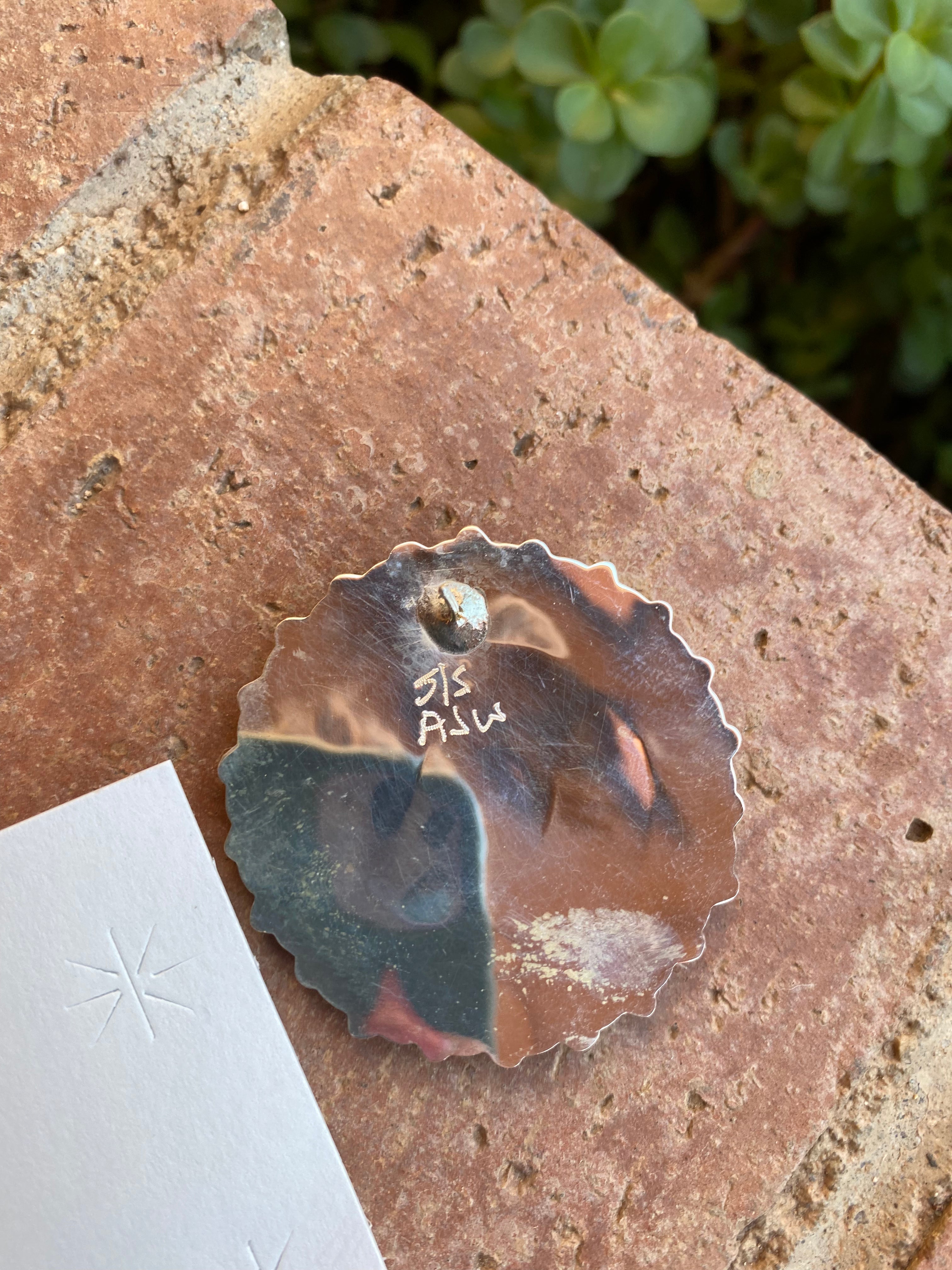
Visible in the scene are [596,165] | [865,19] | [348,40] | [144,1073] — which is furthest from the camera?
[348,40]

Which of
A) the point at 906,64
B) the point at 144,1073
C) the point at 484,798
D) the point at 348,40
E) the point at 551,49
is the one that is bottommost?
the point at 144,1073

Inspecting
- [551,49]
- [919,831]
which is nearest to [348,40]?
[551,49]

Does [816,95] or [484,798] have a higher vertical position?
[816,95]

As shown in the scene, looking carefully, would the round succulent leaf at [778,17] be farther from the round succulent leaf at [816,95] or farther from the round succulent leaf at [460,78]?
the round succulent leaf at [460,78]

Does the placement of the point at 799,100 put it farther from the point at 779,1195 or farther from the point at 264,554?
the point at 779,1195

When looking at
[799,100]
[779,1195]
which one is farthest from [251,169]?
[779,1195]

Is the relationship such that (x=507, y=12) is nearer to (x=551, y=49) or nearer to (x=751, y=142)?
(x=551, y=49)

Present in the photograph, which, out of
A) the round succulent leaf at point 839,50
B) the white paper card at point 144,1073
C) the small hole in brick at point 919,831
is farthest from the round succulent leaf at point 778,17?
the white paper card at point 144,1073
